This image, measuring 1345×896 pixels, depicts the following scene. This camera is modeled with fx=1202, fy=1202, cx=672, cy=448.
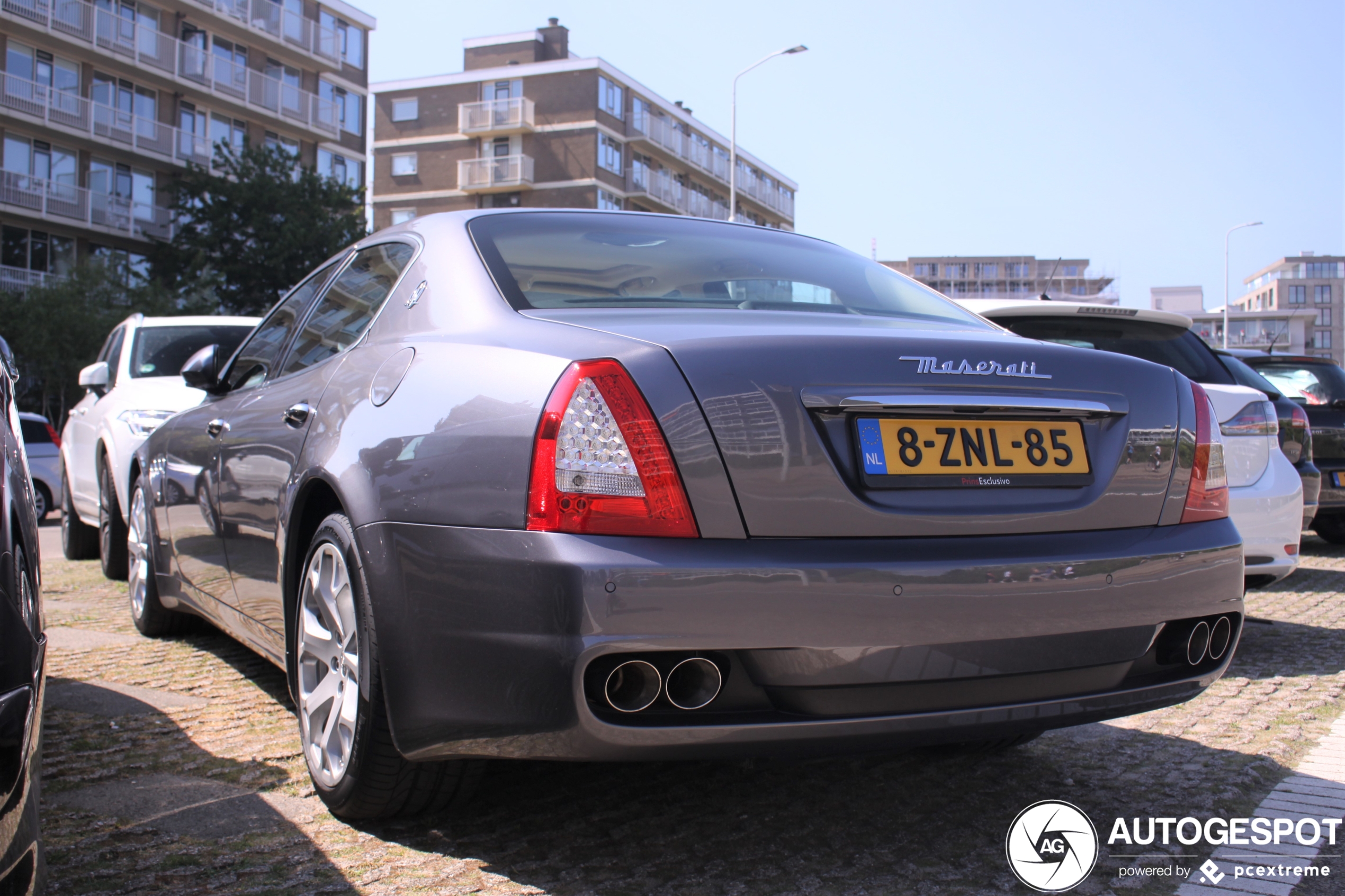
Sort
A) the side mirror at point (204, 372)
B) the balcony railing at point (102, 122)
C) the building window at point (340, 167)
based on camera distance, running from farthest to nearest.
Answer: the building window at point (340, 167), the balcony railing at point (102, 122), the side mirror at point (204, 372)

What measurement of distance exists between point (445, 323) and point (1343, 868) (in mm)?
2297

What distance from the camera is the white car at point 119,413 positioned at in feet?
22.5

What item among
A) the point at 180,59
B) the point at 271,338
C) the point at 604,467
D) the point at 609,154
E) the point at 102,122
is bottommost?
the point at 604,467

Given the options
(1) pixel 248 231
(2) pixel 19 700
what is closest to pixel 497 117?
(1) pixel 248 231

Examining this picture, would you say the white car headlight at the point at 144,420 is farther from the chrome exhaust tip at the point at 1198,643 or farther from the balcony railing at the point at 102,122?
the balcony railing at the point at 102,122

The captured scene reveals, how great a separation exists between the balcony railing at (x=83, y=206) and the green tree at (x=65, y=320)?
336 centimetres

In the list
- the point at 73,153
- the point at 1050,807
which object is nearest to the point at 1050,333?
the point at 1050,807

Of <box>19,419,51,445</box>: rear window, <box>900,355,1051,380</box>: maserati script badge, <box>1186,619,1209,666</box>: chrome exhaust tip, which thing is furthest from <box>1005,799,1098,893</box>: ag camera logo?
<box>19,419,51,445</box>: rear window

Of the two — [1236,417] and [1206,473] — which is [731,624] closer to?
[1206,473]

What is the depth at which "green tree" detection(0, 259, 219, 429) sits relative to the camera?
29.9 m

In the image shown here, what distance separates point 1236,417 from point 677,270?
3.55m

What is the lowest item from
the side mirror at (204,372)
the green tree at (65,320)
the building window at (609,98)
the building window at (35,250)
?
the side mirror at (204,372)

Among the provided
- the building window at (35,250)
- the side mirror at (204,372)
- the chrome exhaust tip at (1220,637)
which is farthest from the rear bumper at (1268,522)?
the building window at (35,250)

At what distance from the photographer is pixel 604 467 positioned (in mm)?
2180
